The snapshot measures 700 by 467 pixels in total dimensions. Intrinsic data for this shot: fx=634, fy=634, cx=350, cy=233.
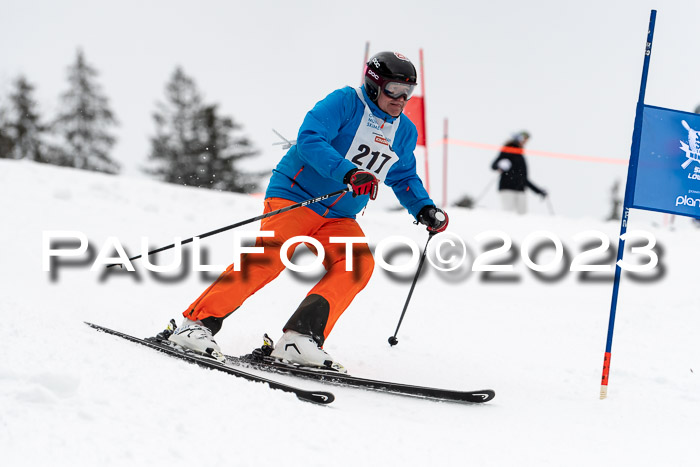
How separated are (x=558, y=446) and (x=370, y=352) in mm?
2086

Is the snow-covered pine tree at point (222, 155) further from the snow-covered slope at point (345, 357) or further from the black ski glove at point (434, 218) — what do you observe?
the black ski glove at point (434, 218)

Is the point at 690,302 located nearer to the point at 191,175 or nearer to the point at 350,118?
the point at 350,118

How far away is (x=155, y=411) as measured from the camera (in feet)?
6.87

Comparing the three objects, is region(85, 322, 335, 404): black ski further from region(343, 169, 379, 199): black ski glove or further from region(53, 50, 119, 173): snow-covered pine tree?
region(53, 50, 119, 173): snow-covered pine tree

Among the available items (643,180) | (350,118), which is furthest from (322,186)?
(643,180)

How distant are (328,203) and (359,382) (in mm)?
1091

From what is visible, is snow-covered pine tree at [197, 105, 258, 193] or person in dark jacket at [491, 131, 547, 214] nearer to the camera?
person in dark jacket at [491, 131, 547, 214]

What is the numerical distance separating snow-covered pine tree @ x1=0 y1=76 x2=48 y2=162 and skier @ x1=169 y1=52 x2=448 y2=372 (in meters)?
30.4

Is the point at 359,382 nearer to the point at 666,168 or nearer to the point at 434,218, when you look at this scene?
the point at 434,218

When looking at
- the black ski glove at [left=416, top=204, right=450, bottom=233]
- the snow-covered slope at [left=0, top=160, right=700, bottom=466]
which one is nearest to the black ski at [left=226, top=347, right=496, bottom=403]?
the snow-covered slope at [left=0, top=160, right=700, bottom=466]

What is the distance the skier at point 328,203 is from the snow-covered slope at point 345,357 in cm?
44

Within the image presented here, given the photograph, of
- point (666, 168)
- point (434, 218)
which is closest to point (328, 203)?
point (434, 218)

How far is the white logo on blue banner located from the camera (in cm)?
372

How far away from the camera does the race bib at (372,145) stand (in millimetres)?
3695
